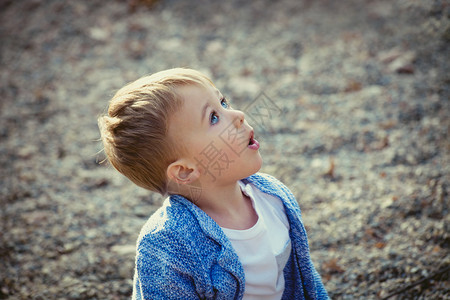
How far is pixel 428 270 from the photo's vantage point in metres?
2.15

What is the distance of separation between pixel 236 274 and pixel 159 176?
422mm

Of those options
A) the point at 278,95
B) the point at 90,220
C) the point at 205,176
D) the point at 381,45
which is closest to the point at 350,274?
the point at 205,176

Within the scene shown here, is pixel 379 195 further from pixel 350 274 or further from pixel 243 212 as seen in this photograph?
pixel 243 212

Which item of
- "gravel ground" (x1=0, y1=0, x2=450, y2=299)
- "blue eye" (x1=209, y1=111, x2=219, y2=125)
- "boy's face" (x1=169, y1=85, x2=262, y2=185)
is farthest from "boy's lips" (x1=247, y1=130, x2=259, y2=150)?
"gravel ground" (x1=0, y1=0, x2=450, y2=299)

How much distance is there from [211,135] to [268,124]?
6.56 feet

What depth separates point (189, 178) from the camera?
1.56 m

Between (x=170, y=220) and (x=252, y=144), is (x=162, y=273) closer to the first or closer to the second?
(x=170, y=220)

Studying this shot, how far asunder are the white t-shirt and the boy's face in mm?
226

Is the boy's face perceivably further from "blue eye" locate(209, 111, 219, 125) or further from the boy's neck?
the boy's neck

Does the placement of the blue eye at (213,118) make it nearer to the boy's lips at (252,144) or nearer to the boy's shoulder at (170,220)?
the boy's lips at (252,144)

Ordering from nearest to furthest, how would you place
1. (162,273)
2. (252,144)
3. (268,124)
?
(162,273) → (252,144) → (268,124)

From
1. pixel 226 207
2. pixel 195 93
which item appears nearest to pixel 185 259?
pixel 226 207

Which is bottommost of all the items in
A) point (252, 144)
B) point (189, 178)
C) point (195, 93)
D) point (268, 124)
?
point (268, 124)

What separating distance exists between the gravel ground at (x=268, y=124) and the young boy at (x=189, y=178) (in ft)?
1.60
